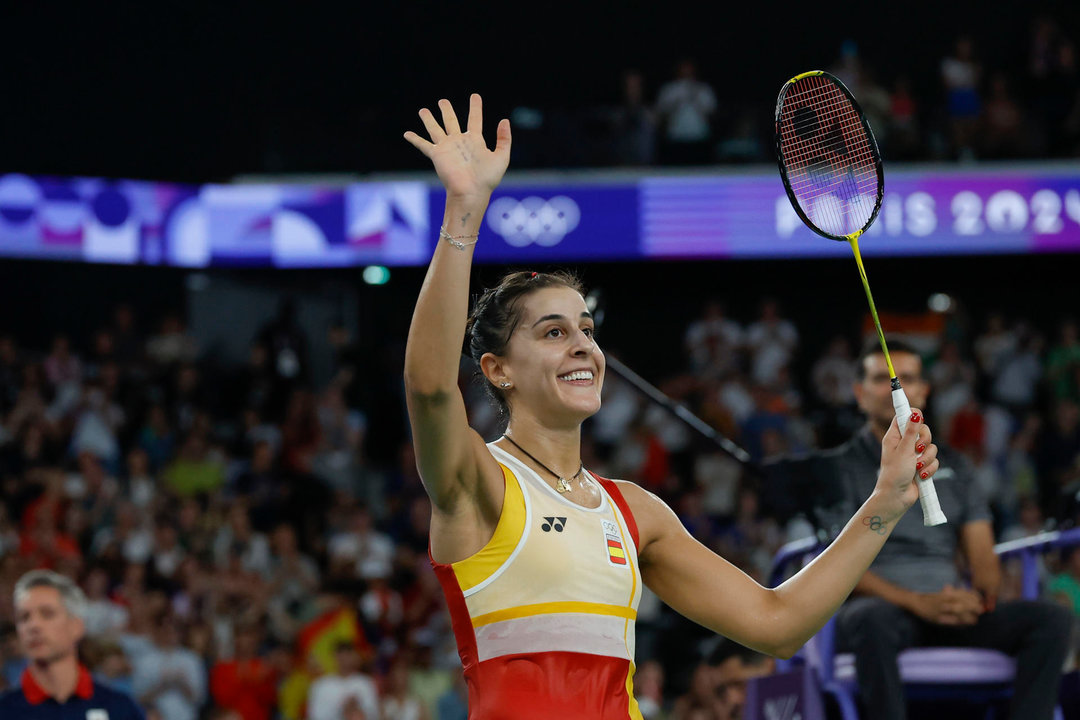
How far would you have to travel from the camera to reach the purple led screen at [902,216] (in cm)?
1280

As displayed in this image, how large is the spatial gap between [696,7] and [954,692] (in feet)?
43.7

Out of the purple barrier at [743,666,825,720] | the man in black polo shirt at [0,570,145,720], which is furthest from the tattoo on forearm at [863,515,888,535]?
the man in black polo shirt at [0,570,145,720]

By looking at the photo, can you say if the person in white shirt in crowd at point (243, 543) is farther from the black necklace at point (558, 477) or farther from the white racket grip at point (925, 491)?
the white racket grip at point (925, 491)

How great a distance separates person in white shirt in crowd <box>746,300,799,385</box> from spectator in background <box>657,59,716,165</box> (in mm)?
1646

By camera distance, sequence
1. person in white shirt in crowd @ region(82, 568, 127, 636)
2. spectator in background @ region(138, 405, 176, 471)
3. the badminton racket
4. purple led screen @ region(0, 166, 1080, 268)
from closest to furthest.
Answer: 1. the badminton racket
2. person in white shirt in crowd @ region(82, 568, 127, 636)
3. spectator in background @ region(138, 405, 176, 471)
4. purple led screen @ region(0, 166, 1080, 268)

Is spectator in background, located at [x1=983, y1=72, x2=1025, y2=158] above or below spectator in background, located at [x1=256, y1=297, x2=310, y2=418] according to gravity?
above

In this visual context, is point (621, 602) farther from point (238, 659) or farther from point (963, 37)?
point (963, 37)

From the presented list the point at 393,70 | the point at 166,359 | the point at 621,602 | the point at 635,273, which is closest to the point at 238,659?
the point at 166,359

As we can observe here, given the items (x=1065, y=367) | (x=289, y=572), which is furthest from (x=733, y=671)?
(x=1065, y=367)

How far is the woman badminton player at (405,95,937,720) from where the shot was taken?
7.87 ft

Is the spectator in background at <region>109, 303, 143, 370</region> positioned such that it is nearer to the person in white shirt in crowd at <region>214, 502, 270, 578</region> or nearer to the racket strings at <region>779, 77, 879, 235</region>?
the person in white shirt in crowd at <region>214, 502, 270, 578</region>

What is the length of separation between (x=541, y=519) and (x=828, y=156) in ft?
5.22

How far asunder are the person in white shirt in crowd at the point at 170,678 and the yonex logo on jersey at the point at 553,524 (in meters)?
6.58

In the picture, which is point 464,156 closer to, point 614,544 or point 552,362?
point 552,362
